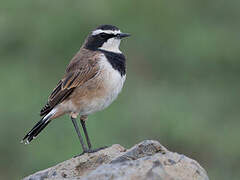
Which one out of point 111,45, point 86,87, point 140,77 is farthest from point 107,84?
point 140,77

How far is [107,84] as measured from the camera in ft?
30.0

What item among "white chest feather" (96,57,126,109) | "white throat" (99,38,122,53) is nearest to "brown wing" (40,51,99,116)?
"white chest feather" (96,57,126,109)

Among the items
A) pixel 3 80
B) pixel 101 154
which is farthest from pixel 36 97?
pixel 101 154

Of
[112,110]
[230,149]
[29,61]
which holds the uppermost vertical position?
[29,61]

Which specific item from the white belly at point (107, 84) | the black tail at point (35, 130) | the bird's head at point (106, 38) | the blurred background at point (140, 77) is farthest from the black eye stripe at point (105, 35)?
the blurred background at point (140, 77)

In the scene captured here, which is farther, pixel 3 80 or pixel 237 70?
pixel 237 70

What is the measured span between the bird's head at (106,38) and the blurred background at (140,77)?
10.6 feet

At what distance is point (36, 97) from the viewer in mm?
14008

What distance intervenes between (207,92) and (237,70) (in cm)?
132

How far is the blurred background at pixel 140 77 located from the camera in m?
12.9

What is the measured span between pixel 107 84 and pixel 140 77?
6.24 metres

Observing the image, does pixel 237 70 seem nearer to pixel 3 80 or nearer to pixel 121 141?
pixel 121 141

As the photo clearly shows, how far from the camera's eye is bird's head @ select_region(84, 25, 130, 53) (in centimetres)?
953

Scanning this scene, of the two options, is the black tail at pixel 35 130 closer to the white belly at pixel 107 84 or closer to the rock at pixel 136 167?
the white belly at pixel 107 84
